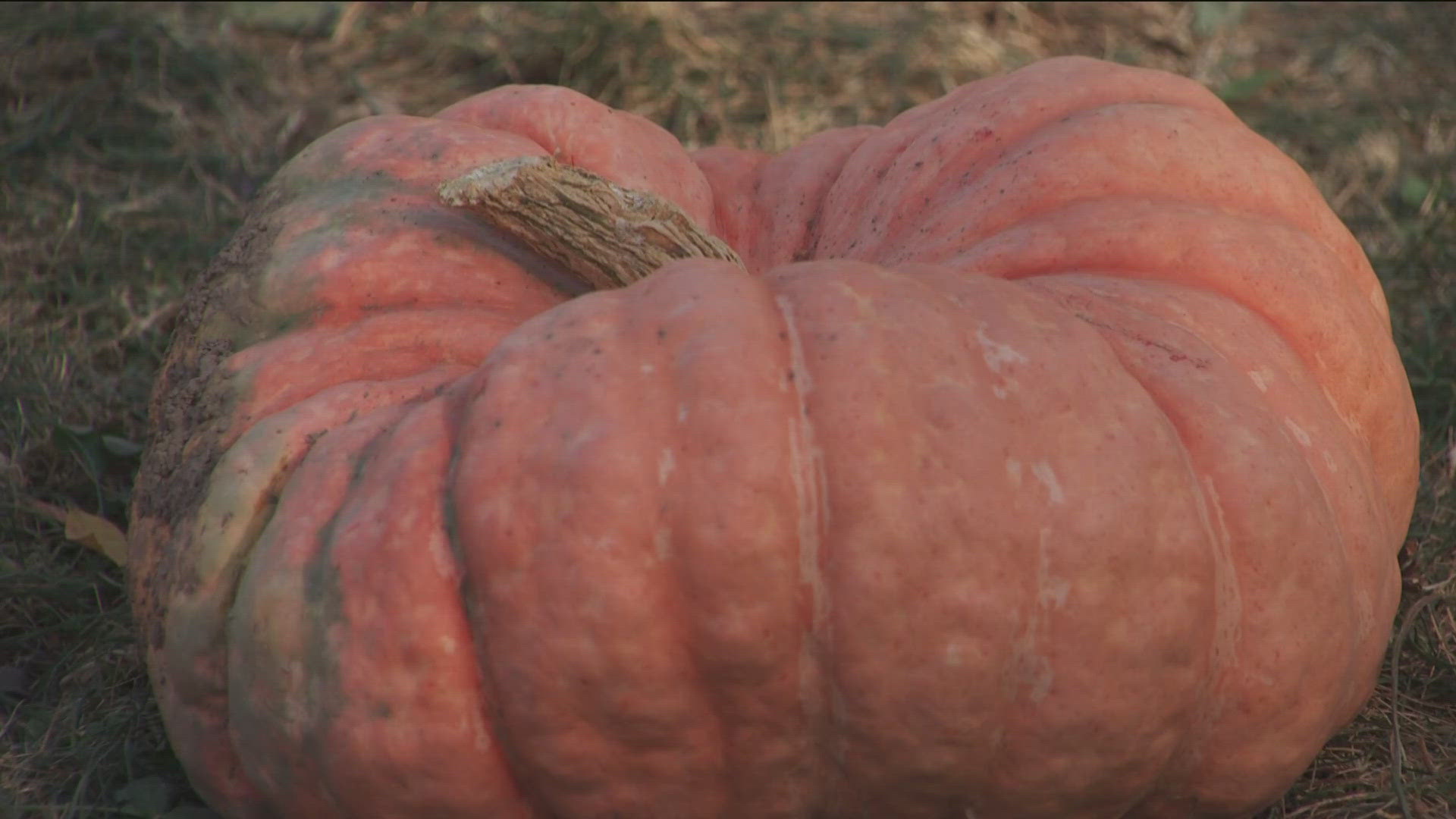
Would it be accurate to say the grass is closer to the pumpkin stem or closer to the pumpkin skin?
the pumpkin skin

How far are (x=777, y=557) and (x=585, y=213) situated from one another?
889 millimetres

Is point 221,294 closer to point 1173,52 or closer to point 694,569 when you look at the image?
point 694,569

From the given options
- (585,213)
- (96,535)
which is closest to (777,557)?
(585,213)

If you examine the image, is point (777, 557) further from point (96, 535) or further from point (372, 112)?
point (372, 112)

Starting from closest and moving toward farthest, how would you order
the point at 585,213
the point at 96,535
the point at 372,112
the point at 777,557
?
the point at 777,557
the point at 585,213
the point at 96,535
the point at 372,112

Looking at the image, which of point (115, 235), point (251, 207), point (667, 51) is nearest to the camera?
point (251, 207)

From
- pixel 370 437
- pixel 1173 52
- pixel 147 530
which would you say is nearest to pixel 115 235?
pixel 147 530

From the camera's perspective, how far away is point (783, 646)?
2.06 metres

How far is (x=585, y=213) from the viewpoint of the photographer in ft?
8.73

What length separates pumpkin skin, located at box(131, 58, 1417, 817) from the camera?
2.05 m

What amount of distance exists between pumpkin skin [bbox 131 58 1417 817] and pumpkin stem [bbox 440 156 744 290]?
0.78ft

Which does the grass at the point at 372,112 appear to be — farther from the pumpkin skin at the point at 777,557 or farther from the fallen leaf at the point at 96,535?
the pumpkin skin at the point at 777,557

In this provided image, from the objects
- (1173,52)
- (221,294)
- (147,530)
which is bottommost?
(1173,52)

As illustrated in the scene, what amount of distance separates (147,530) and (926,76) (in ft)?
13.1
